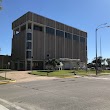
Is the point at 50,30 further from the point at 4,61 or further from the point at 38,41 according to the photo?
the point at 4,61

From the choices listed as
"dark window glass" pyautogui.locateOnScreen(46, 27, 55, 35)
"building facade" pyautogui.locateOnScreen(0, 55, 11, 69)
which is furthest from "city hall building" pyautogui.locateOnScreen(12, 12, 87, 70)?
"building facade" pyautogui.locateOnScreen(0, 55, 11, 69)

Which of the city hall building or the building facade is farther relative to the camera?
the building facade

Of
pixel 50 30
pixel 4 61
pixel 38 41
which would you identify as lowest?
pixel 4 61

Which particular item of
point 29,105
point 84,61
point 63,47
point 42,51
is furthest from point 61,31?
point 29,105

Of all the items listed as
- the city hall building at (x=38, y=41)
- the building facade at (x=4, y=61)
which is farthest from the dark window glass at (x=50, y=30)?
the building facade at (x=4, y=61)

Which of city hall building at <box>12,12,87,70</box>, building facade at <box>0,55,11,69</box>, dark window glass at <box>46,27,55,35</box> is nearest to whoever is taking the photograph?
city hall building at <box>12,12,87,70</box>

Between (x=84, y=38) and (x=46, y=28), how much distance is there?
29.0 meters

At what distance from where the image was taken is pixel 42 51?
81625 millimetres

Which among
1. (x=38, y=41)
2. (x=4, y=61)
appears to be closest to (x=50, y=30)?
(x=38, y=41)

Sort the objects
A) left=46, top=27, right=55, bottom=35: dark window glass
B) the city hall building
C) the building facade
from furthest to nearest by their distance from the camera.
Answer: the building facade, left=46, top=27, right=55, bottom=35: dark window glass, the city hall building

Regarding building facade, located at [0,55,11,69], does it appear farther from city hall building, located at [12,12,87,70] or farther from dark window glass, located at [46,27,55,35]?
dark window glass, located at [46,27,55,35]

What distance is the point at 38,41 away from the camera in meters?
80.3

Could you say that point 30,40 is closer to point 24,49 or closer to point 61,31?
point 24,49

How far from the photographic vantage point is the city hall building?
3083 inches
